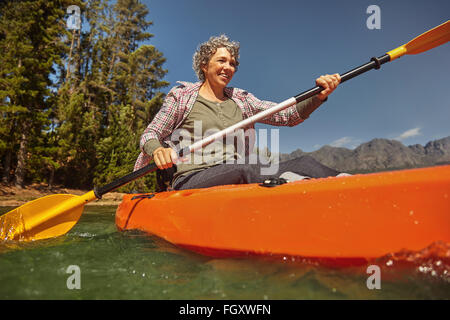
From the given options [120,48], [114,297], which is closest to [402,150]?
[120,48]

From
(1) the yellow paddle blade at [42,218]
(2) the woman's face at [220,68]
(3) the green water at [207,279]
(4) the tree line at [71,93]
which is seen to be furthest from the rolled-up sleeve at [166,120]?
(4) the tree line at [71,93]

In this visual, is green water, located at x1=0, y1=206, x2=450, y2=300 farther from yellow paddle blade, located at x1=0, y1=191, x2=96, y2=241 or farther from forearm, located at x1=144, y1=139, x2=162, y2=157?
yellow paddle blade, located at x1=0, y1=191, x2=96, y2=241

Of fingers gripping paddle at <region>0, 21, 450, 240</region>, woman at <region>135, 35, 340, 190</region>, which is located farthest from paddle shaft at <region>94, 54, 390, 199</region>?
woman at <region>135, 35, 340, 190</region>

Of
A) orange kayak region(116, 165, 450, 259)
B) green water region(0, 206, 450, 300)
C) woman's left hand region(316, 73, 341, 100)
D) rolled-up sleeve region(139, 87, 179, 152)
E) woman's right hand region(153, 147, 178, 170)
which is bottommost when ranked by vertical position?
green water region(0, 206, 450, 300)

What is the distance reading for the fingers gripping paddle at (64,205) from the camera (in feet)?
8.13

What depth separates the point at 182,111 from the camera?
2584 mm

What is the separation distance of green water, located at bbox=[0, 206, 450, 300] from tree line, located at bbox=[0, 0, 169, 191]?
41.6 ft

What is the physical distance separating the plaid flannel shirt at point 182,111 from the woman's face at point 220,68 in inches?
6.9

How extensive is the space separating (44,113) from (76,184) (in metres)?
5.07

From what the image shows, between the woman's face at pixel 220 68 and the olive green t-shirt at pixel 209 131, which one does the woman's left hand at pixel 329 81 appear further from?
the woman's face at pixel 220 68

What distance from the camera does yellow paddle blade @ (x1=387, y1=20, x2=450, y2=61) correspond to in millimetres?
2703

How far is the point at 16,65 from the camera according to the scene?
37.1ft

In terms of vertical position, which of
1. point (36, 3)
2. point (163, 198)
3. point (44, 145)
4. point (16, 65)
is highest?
point (36, 3)
